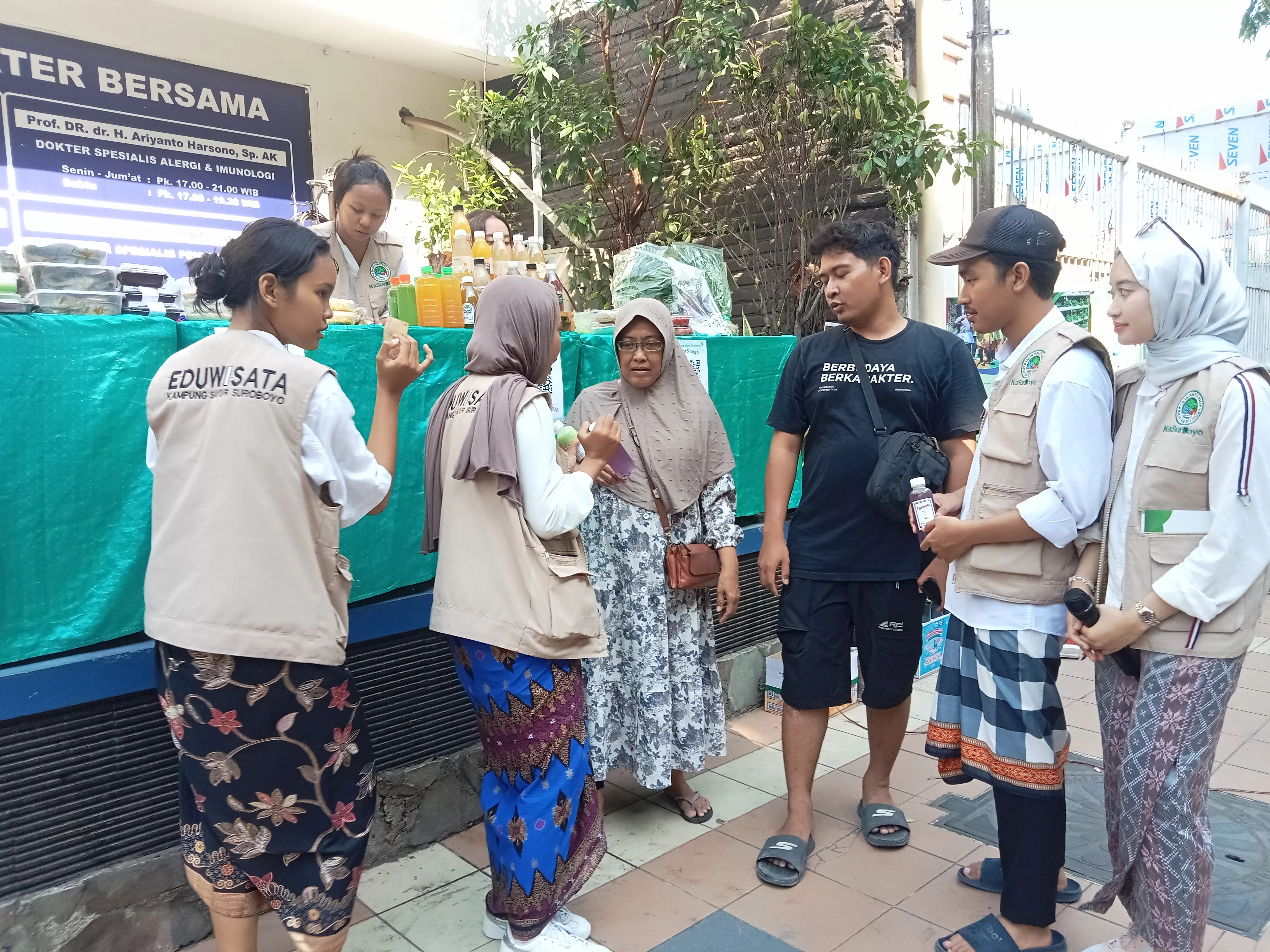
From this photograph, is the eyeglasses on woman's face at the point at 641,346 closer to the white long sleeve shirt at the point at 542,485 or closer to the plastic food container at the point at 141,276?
the white long sleeve shirt at the point at 542,485

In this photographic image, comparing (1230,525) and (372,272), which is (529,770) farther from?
(372,272)

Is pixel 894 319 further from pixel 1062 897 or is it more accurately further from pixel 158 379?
pixel 158 379

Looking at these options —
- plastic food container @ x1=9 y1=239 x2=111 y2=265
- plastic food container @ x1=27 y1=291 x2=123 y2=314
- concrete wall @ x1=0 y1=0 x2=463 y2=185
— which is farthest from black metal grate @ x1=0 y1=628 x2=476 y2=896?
concrete wall @ x1=0 y1=0 x2=463 y2=185

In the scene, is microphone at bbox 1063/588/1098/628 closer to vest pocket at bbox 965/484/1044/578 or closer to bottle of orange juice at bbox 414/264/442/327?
vest pocket at bbox 965/484/1044/578

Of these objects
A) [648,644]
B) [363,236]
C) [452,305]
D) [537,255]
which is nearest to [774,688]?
[648,644]

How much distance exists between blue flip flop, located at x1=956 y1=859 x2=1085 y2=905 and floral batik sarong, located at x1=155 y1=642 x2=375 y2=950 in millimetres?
1846

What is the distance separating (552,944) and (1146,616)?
5.61ft

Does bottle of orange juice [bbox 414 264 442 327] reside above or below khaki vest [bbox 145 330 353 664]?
above

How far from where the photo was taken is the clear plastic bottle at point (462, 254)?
314cm

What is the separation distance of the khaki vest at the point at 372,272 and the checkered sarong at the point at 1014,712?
2.33 metres

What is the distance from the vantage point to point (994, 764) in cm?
230

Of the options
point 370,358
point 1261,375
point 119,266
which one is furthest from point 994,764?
point 119,266

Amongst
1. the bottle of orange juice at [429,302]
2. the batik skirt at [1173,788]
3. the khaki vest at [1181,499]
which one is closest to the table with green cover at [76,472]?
the bottle of orange juice at [429,302]

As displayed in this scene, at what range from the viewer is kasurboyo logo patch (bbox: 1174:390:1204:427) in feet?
6.36
